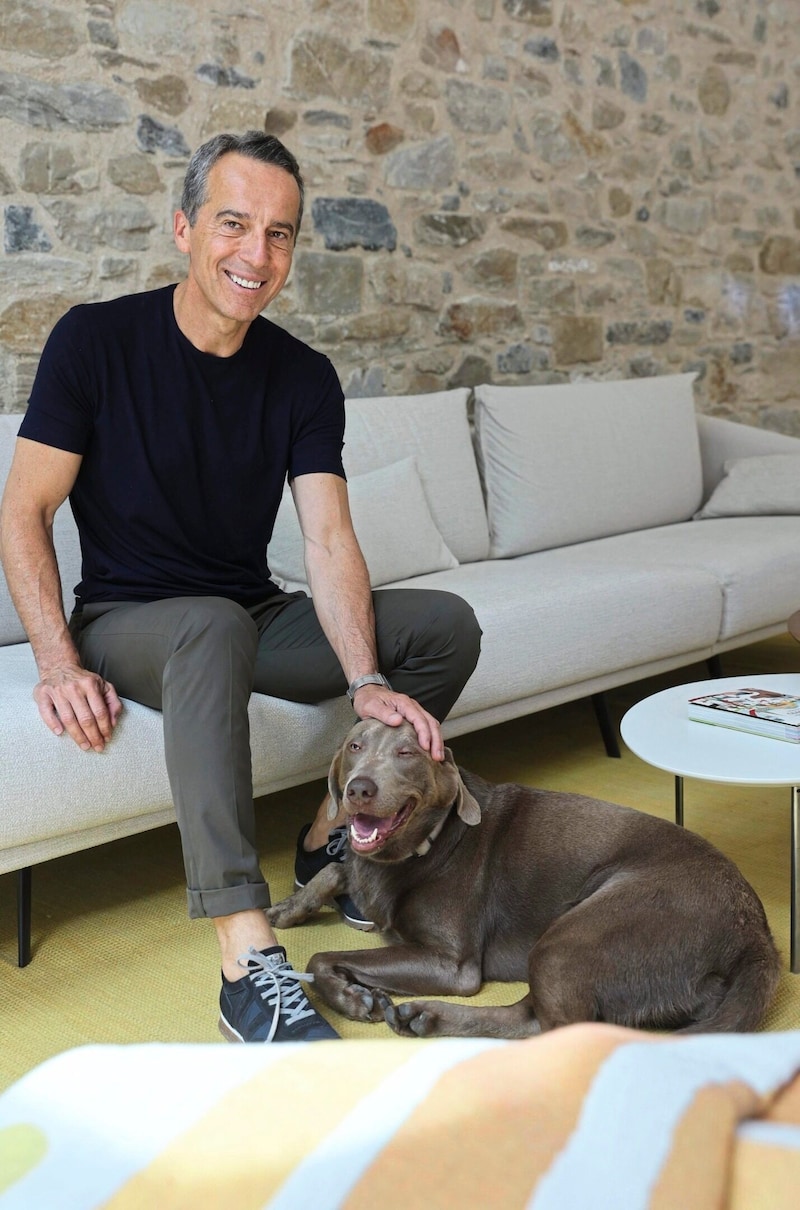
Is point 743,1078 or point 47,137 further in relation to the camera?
point 47,137

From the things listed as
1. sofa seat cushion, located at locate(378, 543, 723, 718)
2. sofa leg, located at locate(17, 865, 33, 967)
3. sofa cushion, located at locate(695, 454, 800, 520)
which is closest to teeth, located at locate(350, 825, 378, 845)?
sofa leg, located at locate(17, 865, 33, 967)

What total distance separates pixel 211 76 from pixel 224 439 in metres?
1.86

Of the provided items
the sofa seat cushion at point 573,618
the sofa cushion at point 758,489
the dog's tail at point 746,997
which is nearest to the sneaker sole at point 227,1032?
the dog's tail at point 746,997

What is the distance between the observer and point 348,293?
4.15m

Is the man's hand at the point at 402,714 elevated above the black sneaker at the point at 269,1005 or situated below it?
above

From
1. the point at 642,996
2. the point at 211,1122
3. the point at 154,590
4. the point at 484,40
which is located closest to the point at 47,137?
the point at 154,590

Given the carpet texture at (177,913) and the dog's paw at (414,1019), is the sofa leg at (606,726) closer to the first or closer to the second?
the carpet texture at (177,913)

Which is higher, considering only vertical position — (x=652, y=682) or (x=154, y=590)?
(x=154, y=590)

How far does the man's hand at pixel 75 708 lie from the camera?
203 cm

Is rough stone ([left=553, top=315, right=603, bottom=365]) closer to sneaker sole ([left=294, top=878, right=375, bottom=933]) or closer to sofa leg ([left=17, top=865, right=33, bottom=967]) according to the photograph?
sneaker sole ([left=294, top=878, right=375, bottom=933])

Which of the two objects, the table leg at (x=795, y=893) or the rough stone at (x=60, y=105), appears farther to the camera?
the rough stone at (x=60, y=105)

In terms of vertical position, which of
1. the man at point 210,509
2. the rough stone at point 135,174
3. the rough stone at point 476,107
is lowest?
the man at point 210,509

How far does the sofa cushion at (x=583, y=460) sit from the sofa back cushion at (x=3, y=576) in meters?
1.52

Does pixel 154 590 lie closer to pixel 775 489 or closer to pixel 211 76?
pixel 211 76
